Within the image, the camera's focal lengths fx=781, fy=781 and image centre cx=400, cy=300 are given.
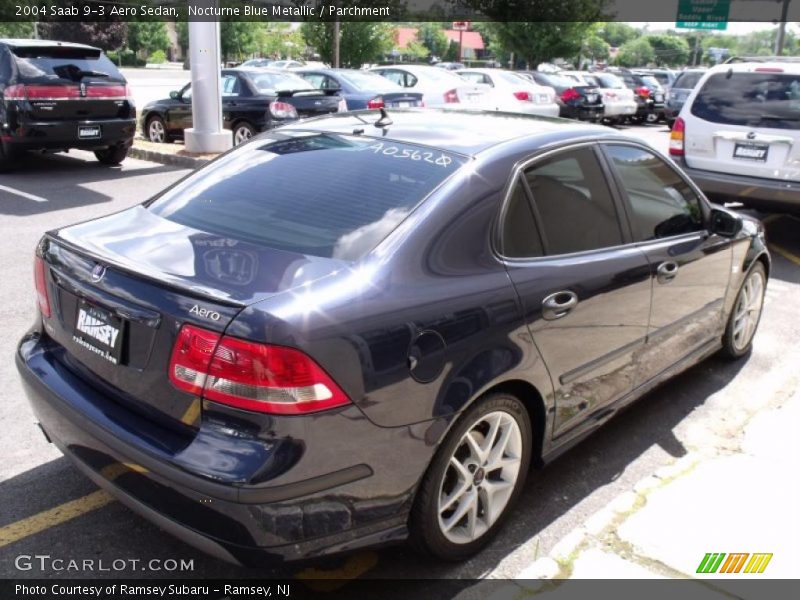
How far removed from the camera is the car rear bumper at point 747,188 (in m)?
7.56

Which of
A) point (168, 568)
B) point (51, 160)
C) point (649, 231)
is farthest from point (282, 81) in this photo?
point (168, 568)

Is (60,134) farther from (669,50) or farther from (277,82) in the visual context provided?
(669,50)

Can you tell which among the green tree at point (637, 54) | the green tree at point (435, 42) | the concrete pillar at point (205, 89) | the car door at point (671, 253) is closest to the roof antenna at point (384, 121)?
the car door at point (671, 253)

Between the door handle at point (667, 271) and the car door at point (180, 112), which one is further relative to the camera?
the car door at point (180, 112)

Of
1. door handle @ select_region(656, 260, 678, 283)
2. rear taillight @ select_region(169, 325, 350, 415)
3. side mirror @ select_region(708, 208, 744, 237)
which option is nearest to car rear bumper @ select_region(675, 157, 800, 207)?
side mirror @ select_region(708, 208, 744, 237)

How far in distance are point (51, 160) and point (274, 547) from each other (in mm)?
11107

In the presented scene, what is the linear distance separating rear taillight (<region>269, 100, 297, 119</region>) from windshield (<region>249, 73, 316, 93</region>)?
79cm

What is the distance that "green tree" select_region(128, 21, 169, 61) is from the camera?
5968 centimetres

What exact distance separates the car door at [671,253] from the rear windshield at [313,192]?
1195 mm

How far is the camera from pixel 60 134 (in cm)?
1011

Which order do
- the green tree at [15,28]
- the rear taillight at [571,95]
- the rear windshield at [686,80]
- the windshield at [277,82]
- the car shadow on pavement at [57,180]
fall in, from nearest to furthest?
1. the car shadow on pavement at [57,180]
2. the windshield at [277,82]
3. the rear taillight at [571,95]
4. the rear windshield at [686,80]
5. the green tree at [15,28]

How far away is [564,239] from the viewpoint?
3277 millimetres

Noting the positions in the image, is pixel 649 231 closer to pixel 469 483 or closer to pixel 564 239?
pixel 564 239

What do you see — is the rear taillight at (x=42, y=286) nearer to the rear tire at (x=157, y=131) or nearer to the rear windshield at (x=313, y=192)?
the rear windshield at (x=313, y=192)
